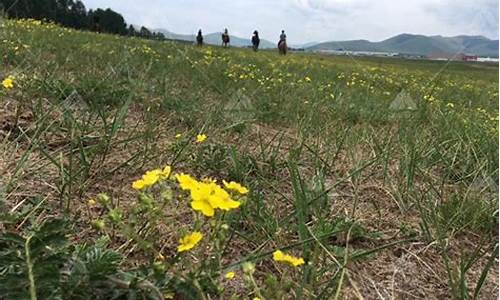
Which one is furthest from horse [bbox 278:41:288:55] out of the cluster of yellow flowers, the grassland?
the cluster of yellow flowers

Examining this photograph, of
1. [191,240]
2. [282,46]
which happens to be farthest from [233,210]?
[282,46]

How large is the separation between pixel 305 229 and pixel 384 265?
418 mm

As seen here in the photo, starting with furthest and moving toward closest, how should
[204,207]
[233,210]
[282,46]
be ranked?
[282,46], [233,210], [204,207]

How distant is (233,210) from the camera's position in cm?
161

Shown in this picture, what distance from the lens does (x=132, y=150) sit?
2639 mm

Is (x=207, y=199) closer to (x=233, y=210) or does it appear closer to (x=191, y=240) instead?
(x=191, y=240)

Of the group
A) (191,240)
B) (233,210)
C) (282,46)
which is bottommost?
(282,46)

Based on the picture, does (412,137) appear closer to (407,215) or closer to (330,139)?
(330,139)

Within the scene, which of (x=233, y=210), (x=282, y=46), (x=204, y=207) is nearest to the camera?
(x=204, y=207)

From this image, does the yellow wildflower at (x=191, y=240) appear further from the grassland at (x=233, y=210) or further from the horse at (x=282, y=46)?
the horse at (x=282, y=46)

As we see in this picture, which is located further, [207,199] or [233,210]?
[233,210]

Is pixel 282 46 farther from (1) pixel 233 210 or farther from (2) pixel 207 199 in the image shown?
(2) pixel 207 199

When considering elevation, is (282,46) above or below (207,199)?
below

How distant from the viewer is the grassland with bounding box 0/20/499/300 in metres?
1.18
